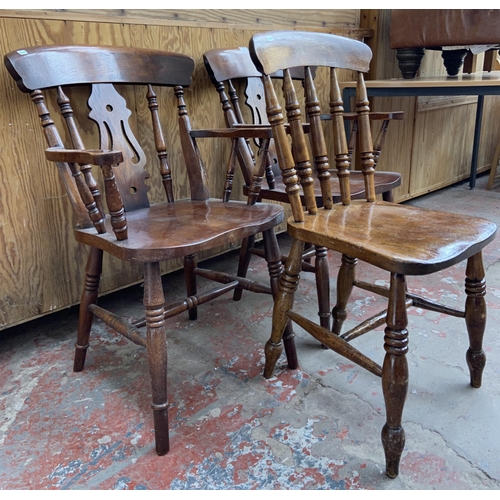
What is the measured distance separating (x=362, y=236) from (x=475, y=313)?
1.49ft

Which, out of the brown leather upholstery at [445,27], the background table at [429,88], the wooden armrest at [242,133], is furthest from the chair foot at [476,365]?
the brown leather upholstery at [445,27]

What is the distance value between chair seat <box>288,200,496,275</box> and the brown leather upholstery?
1.81m

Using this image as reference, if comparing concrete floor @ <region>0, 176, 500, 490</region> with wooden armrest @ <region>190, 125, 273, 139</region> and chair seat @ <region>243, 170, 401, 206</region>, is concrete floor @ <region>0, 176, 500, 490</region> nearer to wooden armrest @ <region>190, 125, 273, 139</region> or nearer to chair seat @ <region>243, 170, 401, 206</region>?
chair seat @ <region>243, 170, 401, 206</region>

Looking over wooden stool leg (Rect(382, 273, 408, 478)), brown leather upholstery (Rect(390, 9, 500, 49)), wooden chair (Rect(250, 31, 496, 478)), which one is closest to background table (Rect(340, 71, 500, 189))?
brown leather upholstery (Rect(390, 9, 500, 49))

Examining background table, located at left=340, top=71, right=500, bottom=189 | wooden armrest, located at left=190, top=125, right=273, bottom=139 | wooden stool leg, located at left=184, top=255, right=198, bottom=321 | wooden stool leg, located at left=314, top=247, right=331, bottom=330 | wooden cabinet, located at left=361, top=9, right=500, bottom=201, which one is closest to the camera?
wooden armrest, located at left=190, top=125, right=273, bottom=139

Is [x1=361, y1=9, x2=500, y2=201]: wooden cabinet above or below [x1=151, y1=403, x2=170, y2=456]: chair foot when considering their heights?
above

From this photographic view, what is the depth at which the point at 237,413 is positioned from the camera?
4.63ft

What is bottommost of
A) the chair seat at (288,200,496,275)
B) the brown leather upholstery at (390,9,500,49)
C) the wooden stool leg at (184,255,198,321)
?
the wooden stool leg at (184,255,198,321)

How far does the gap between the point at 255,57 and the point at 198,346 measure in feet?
3.36

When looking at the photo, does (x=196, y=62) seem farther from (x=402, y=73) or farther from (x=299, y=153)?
(x=402, y=73)

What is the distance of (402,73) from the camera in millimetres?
3127

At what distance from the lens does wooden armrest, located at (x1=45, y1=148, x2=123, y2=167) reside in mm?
1134

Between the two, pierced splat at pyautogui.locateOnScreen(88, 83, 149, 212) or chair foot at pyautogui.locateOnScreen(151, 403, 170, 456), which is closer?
chair foot at pyautogui.locateOnScreen(151, 403, 170, 456)

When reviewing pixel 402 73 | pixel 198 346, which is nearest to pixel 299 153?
pixel 198 346
